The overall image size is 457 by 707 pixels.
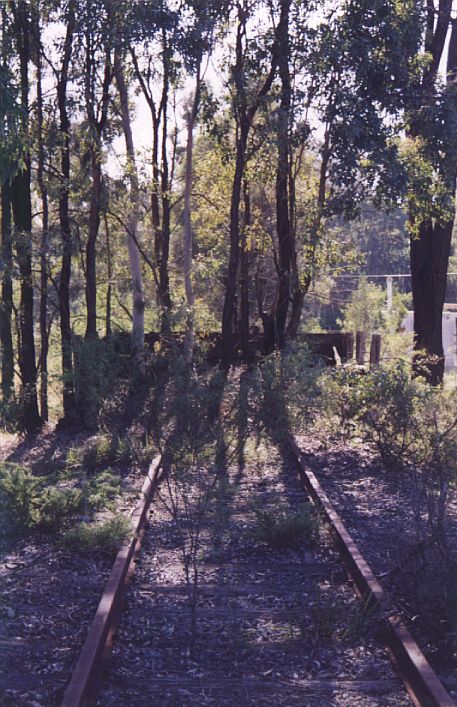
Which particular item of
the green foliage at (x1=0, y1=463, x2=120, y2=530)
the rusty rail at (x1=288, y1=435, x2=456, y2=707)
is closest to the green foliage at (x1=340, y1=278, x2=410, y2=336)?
the green foliage at (x1=0, y1=463, x2=120, y2=530)

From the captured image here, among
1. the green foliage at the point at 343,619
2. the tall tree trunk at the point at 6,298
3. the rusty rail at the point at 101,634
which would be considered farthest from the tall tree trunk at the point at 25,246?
the green foliage at the point at 343,619

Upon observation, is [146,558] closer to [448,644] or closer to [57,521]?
[57,521]

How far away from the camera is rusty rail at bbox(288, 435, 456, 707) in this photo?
4.23 m

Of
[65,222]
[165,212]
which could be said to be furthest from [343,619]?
[165,212]

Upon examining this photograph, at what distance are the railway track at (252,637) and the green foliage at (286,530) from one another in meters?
0.08

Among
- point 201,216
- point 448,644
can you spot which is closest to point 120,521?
point 448,644

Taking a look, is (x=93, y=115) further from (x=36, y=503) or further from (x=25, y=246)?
(x=36, y=503)

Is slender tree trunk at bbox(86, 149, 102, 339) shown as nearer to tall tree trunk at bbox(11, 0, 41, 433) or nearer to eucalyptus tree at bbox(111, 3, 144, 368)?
eucalyptus tree at bbox(111, 3, 144, 368)

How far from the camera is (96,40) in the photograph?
1870 centimetres

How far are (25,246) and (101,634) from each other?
14.3 m

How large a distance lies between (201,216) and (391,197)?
43.7ft

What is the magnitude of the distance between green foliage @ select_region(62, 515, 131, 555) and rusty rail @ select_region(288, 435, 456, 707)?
74.5 inches

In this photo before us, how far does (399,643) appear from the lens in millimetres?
4914

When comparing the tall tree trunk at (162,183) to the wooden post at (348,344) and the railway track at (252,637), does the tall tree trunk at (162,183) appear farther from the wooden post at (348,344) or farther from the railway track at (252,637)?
the railway track at (252,637)
